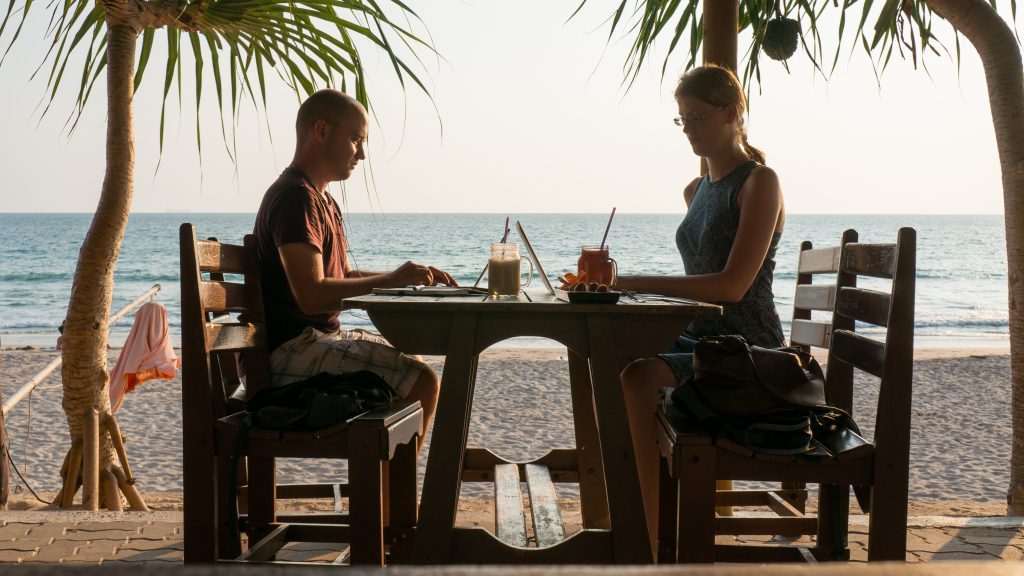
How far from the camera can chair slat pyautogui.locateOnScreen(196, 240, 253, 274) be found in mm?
2061

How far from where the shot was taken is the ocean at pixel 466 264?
19641 mm

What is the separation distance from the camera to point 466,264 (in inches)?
1280

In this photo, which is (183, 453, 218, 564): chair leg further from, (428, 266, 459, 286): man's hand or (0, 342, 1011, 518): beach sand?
(0, 342, 1011, 518): beach sand

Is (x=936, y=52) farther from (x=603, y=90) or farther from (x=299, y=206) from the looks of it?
(x=603, y=90)

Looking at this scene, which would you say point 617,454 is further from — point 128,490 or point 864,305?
point 128,490

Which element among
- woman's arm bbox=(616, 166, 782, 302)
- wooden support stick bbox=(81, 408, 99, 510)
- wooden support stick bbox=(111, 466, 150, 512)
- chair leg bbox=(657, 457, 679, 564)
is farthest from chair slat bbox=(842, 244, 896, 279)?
wooden support stick bbox=(111, 466, 150, 512)

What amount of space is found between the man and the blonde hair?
0.86m

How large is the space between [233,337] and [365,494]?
1.69 feet

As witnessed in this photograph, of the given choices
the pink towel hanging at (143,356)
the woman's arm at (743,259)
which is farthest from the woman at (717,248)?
the pink towel hanging at (143,356)

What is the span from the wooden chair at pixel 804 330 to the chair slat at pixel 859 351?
0.06m

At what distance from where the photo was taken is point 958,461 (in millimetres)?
5562

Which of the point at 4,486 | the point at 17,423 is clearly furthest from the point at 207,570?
the point at 17,423

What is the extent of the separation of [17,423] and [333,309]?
18.2 ft

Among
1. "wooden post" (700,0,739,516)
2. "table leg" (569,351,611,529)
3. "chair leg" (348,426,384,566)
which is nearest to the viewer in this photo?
"chair leg" (348,426,384,566)
